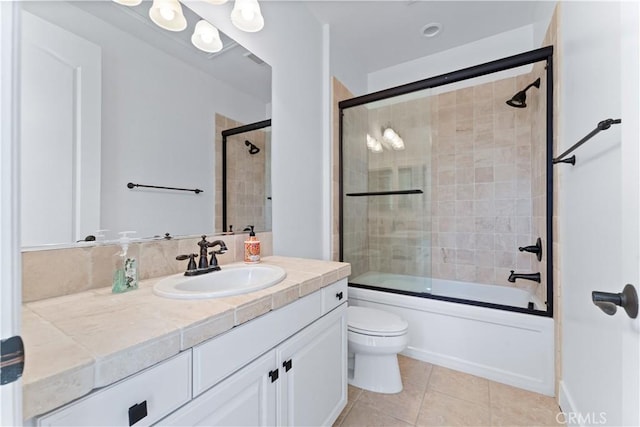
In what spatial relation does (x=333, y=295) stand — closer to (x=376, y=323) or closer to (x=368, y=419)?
(x=376, y=323)

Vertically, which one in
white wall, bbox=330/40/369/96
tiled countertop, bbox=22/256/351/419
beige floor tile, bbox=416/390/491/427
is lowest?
beige floor tile, bbox=416/390/491/427

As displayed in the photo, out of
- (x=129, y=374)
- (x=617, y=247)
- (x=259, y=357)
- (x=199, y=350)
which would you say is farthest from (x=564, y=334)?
(x=129, y=374)

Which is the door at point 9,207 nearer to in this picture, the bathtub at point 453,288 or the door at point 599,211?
the door at point 599,211

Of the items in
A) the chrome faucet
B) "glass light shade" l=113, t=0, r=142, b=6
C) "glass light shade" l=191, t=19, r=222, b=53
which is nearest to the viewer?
"glass light shade" l=113, t=0, r=142, b=6

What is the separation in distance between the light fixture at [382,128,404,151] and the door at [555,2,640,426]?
1.13 m

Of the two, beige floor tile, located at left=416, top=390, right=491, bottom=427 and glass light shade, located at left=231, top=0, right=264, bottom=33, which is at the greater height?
glass light shade, located at left=231, top=0, right=264, bottom=33

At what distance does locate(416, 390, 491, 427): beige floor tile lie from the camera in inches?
56.6

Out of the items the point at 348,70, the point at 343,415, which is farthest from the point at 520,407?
the point at 348,70

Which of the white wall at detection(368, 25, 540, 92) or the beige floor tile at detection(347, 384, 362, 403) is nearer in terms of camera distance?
the beige floor tile at detection(347, 384, 362, 403)

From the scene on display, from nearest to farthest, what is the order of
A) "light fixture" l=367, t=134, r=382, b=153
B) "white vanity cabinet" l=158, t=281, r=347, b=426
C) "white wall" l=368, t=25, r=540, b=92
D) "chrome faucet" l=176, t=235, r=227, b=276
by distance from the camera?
"white vanity cabinet" l=158, t=281, r=347, b=426 → "chrome faucet" l=176, t=235, r=227, b=276 → "white wall" l=368, t=25, r=540, b=92 → "light fixture" l=367, t=134, r=382, b=153

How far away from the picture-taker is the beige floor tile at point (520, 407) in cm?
144

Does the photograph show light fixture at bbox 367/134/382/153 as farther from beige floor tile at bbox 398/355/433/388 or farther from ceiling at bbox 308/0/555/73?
beige floor tile at bbox 398/355/433/388

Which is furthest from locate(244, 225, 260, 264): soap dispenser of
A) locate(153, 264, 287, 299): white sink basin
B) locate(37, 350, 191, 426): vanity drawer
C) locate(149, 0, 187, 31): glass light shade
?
locate(149, 0, 187, 31): glass light shade

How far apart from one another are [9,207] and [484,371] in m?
2.33
